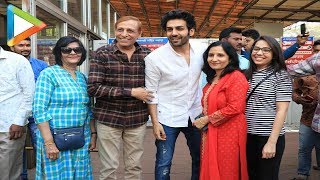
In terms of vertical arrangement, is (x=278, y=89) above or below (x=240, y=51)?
below

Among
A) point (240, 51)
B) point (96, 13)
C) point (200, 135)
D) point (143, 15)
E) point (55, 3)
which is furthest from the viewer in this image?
point (143, 15)

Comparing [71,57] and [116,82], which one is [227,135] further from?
[71,57]

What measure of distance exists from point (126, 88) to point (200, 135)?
82 cm

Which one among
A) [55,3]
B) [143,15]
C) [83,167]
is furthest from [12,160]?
[143,15]

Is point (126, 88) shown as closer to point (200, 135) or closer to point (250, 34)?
point (200, 135)

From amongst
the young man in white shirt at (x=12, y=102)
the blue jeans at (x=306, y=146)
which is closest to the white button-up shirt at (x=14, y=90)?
the young man in white shirt at (x=12, y=102)

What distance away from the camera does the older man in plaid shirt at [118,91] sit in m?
2.98

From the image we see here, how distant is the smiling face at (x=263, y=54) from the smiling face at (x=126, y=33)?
1018 millimetres

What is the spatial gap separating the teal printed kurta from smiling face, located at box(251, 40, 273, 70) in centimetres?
144

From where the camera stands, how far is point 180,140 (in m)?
7.22

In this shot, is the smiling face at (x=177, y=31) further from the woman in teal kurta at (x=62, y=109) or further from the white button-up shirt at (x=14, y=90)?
the white button-up shirt at (x=14, y=90)

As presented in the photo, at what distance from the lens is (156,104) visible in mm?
3170

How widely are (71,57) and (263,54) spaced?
1.57 metres

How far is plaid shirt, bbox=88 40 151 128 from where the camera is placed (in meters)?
2.99
